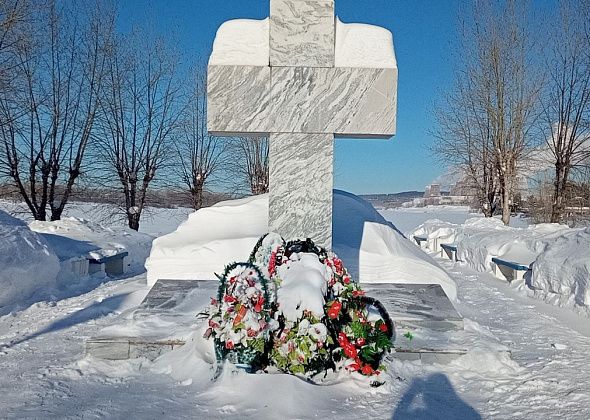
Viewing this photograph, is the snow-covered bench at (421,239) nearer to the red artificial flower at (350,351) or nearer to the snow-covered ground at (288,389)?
the snow-covered ground at (288,389)

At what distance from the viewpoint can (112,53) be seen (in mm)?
14086

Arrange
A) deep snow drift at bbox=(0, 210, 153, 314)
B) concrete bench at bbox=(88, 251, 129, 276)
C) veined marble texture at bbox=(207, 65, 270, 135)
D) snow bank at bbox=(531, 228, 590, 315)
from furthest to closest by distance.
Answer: concrete bench at bbox=(88, 251, 129, 276)
deep snow drift at bbox=(0, 210, 153, 314)
snow bank at bbox=(531, 228, 590, 315)
veined marble texture at bbox=(207, 65, 270, 135)

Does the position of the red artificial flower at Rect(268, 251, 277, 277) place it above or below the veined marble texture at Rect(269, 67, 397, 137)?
below

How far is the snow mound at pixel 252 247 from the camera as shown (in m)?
5.96

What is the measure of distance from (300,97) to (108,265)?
642 centimetres

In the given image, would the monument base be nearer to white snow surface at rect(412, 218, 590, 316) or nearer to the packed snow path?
the packed snow path

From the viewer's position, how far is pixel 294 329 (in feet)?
9.86

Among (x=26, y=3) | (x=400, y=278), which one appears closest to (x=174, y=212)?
(x=26, y=3)

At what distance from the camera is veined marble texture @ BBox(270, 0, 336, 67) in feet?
15.1

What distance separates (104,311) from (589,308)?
5504 mm

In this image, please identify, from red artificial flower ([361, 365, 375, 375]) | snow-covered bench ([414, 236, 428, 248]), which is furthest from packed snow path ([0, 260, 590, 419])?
snow-covered bench ([414, 236, 428, 248])

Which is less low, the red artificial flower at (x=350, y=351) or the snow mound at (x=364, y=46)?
the snow mound at (x=364, y=46)

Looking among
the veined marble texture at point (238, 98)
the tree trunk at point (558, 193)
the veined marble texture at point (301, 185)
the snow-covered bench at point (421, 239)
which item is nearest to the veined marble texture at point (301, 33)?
the veined marble texture at point (238, 98)

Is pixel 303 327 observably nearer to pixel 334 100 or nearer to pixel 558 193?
pixel 334 100
